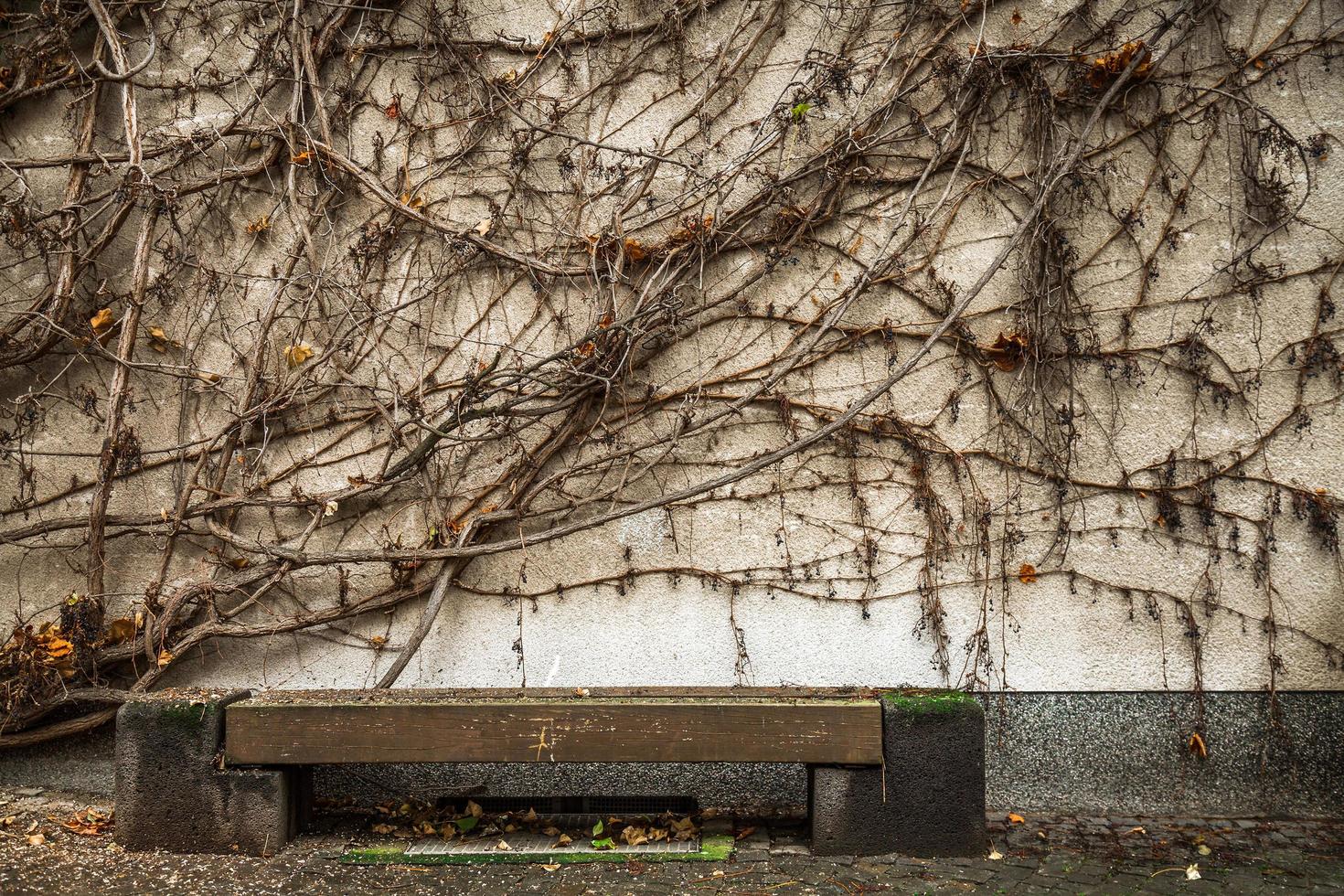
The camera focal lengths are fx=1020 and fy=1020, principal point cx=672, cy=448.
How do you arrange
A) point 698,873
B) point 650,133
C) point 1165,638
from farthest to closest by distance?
point 650,133 < point 1165,638 < point 698,873

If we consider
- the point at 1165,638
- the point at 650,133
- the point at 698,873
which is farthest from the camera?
the point at 650,133

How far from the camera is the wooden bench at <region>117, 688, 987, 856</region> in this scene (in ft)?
12.0

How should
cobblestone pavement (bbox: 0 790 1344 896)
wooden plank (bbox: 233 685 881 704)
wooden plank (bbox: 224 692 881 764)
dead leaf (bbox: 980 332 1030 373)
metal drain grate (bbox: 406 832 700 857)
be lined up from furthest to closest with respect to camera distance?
dead leaf (bbox: 980 332 1030 373)
wooden plank (bbox: 233 685 881 704)
metal drain grate (bbox: 406 832 700 857)
wooden plank (bbox: 224 692 881 764)
cobblestone pavement (bbox: 0 790 1344 896)

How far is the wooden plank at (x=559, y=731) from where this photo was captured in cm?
365

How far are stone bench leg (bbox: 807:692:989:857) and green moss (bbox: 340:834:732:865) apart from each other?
1.49 feet

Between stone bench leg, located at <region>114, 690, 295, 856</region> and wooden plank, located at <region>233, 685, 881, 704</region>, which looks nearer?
stone bench leg, located at <region>114, 690, 295, 856</region>

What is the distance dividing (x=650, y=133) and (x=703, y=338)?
953mm

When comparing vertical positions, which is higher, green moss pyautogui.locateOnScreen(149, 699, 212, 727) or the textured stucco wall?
the textured stucco wall

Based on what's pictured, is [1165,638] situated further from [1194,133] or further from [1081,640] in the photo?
[1194,133]

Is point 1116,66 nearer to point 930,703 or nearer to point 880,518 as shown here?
point 880,518

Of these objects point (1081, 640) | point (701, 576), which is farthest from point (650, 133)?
point (1081, 640)

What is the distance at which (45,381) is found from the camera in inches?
182

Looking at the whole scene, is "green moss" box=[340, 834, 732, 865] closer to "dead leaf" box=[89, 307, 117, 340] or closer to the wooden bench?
the wooden bench

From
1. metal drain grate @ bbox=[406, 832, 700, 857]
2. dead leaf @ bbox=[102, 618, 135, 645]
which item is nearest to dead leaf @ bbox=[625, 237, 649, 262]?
metal drain grate @ bbox=[406, 832, 700, 857]
